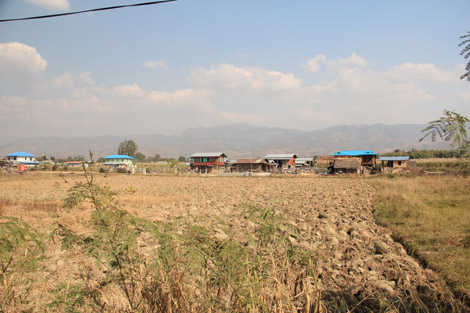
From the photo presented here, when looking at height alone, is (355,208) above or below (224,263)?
below

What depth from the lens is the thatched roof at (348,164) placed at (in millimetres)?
47625

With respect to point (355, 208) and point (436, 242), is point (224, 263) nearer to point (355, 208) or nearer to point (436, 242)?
point (436, 242)

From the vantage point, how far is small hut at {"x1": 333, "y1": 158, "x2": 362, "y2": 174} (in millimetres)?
47656

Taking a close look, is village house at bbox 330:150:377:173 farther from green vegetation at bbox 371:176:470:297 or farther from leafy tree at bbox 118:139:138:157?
leafy tree at bbox 118:139:138:157

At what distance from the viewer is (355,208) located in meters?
15.2

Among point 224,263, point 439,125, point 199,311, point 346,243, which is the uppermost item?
point 439,125

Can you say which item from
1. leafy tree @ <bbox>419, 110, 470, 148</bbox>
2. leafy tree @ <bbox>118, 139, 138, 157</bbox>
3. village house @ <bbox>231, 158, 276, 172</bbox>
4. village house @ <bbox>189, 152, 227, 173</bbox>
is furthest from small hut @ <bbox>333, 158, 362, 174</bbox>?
leafy tree @ <bbox>118, 139, 138, 157</bbox>

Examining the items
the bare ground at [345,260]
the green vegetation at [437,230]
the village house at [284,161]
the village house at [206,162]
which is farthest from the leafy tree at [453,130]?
the village house at [284,161]

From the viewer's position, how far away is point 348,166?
48.0 m

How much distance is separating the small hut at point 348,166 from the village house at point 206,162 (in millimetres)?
26933

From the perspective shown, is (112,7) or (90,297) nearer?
(90,297)

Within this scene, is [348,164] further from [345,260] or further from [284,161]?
[345,260]

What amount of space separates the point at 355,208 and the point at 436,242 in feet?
22.9

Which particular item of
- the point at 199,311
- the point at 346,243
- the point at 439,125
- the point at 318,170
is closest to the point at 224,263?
the point at 199,311
